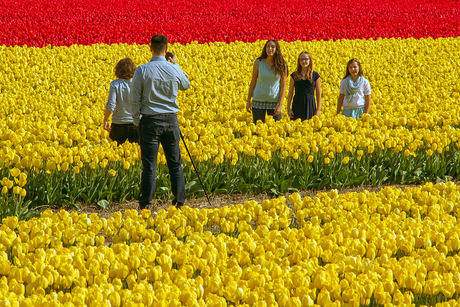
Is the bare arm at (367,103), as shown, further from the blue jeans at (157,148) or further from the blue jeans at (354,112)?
the blue jeans at (157,148)

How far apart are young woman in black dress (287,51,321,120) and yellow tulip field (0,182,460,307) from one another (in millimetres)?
3279

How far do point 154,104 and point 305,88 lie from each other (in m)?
2.95

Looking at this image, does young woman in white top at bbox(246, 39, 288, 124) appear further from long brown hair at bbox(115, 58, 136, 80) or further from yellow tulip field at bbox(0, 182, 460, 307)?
yellow tulip field at bbox(0, 182, 460, 307)

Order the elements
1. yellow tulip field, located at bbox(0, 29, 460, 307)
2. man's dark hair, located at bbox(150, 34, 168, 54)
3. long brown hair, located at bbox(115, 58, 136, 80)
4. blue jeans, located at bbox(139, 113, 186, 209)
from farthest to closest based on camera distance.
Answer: long brown hair, located at bbox(115, 58, 136, 80) < blue jeans, located at bbox(139, 113, 186, 209) < man's dark hair, located at bbox(150, 34, 168, 54) < yellow tulip field, located at bbox(0, 29, 460, 307)

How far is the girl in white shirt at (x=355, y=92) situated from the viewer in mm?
7381

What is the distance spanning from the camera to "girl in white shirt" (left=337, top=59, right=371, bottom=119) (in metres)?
7.38

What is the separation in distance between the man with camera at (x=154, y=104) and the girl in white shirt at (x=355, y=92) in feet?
10.2

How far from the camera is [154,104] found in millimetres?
4945

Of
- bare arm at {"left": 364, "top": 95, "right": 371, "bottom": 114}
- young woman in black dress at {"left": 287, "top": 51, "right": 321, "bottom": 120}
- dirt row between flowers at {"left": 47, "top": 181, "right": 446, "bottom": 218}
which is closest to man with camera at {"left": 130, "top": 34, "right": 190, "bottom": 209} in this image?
dirt row between flowers at {"left": 47, "top": 181, "right": 446, "bottom": 218}

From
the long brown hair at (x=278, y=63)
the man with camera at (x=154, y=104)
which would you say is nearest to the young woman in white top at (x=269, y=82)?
the long brown hair at (x=278, y=63)

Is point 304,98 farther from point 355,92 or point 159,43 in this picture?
point 159,43

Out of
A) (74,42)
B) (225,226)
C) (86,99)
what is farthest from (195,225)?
(74,42)

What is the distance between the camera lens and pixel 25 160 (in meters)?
5.12

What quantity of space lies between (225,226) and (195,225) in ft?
0.78
